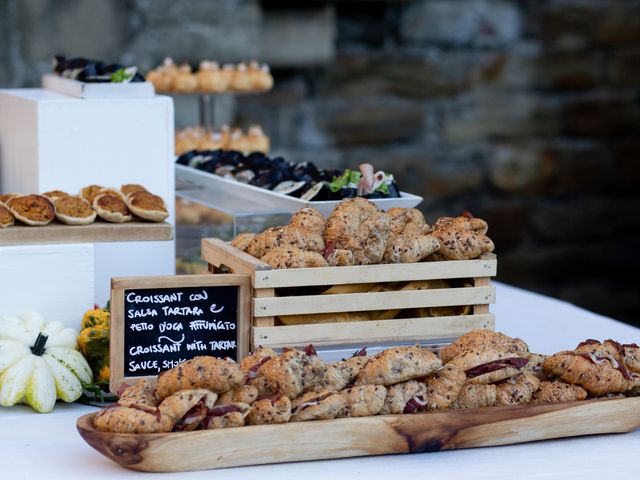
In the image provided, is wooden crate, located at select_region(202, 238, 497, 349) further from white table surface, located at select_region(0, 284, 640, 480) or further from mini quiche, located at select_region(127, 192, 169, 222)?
white table surface, located at select_region(0, 284, 640, 480)

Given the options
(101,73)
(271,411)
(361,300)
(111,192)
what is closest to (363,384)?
(271,411)

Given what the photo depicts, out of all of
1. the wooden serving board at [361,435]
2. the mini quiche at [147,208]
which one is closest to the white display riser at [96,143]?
the mini quiche at [147,208]

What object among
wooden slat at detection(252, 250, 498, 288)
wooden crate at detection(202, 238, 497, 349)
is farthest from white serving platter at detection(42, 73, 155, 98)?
wooden slat at detection(252, 250, 498, 288)

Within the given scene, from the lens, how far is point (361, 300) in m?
2.14

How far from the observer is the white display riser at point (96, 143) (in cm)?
282

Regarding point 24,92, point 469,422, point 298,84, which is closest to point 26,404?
point 469,422

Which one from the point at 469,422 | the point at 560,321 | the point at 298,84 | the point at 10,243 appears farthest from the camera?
the point at 298,84

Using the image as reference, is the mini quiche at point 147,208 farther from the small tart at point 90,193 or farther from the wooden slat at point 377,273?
the wooden slat at point 377,273

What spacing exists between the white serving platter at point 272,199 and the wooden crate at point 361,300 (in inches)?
13.6

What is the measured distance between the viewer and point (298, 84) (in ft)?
16.6

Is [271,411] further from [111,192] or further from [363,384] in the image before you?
[111,192]

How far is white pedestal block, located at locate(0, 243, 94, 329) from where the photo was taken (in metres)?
2.29

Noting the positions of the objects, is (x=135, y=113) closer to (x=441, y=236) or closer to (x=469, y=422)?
(x=441, y=236)

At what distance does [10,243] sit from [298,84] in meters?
2.88
